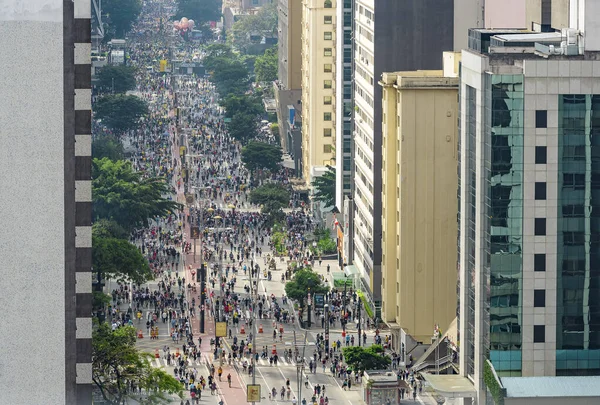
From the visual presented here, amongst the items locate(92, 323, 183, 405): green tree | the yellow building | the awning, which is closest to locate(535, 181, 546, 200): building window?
the awning

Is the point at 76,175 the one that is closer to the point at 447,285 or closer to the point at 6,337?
the point at 6,337

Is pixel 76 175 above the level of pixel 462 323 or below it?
above

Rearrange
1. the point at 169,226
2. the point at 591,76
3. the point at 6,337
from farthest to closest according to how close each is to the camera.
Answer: the point at 169,226
the point at 591,76
the point at 6,337

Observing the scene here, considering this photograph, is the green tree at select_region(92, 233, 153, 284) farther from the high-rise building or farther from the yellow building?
the high-rise building

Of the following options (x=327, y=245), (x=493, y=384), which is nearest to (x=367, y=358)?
(x=493, y=384)

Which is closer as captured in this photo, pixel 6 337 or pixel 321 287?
pixel 6 337

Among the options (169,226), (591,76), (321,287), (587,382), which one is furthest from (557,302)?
(169,226)

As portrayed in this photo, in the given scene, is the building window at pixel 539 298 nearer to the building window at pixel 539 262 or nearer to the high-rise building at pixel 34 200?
the building window at pixel 539 262
